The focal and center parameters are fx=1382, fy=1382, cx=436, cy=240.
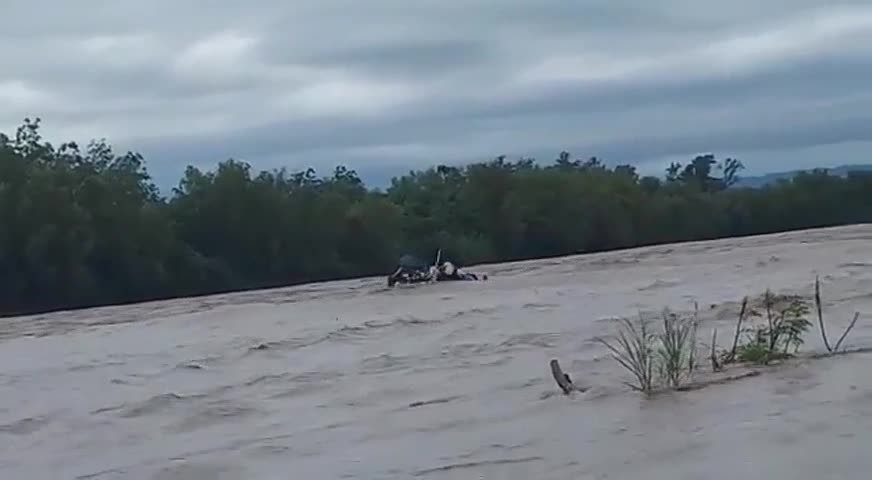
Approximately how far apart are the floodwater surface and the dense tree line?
882 inches

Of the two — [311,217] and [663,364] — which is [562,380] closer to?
[663,364]

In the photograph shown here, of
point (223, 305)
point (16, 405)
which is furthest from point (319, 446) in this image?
point (223, 305)

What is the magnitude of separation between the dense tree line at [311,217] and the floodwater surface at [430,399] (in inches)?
882

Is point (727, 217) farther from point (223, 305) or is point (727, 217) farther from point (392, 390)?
point (392, 390)

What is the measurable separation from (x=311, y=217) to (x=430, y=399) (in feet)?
126

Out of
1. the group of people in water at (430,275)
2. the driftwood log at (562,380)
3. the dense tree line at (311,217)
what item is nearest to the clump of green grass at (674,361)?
the driftwood log at (562,380)

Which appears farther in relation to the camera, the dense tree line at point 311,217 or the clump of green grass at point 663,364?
the dense tree line at point 311,217

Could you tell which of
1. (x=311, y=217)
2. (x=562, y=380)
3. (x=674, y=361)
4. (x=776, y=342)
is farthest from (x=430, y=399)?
(x=311, y=217)

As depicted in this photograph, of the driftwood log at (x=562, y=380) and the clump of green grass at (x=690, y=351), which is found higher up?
the clump of green grass at (x=690, y=351)

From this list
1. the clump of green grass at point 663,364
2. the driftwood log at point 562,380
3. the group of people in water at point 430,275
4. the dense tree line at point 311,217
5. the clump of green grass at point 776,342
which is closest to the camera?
the clump of green grass at point 663,364

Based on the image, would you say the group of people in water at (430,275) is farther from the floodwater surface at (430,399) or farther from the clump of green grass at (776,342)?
the clump of green grass at (776,342)

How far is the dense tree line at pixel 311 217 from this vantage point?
37.4 meters

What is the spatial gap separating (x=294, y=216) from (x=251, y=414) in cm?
3795

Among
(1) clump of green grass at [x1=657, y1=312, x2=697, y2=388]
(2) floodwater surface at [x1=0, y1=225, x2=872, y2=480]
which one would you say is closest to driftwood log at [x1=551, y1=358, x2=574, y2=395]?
Answer: (2) floodwater surface at [x1=0, y1=225, x2=872, y2=480]
